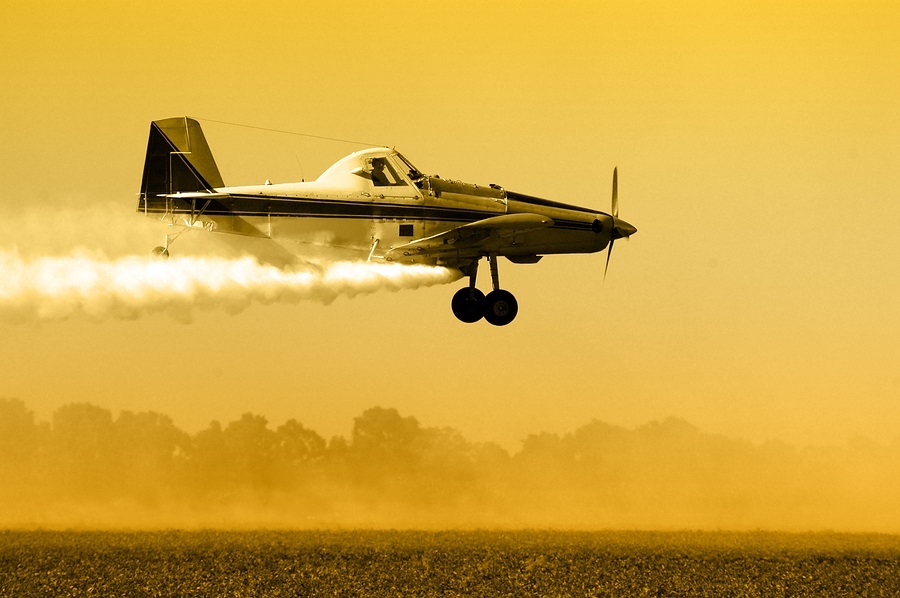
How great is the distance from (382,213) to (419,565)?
1220 cm

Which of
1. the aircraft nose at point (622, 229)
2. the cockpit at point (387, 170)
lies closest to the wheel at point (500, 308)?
the aircraft nose at point (622, 229)

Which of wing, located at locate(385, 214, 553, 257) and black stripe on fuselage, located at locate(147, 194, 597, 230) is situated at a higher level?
black stripe on fuselage, located at locate(147, 194, 597, 230)

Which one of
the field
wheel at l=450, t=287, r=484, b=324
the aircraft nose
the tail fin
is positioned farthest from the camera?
the field

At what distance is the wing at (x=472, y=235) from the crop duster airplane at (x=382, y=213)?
0.03 m

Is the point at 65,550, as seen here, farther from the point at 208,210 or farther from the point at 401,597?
the point at 208,210

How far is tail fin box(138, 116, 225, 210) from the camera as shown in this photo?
26.3 meters

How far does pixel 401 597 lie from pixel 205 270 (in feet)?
38.8

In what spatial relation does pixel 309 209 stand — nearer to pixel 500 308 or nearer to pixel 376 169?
pixel 376 169

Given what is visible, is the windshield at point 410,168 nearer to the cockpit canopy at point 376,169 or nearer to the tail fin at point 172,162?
the cockpit canopy at point 376,169

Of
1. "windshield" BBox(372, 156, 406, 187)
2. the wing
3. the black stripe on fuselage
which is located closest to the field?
the wing

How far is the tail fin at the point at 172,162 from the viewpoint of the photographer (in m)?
26.3

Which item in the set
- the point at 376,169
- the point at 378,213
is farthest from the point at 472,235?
the point at 376,169

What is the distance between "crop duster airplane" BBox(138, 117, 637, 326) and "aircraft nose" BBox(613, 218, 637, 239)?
0.28 meters

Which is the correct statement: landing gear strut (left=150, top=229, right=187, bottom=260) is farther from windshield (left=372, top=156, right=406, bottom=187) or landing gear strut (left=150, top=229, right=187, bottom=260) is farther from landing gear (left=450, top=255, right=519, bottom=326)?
landing gear (left=450, top=255, right=519, bottom=326)
